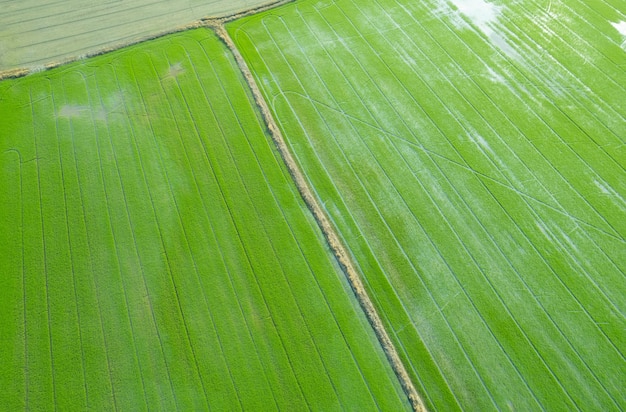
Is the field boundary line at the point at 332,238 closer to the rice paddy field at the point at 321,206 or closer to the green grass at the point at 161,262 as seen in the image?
the rice paddy field at the point at 321,206

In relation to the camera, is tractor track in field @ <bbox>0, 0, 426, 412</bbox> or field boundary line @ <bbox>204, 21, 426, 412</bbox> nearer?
field boundary line @ <bbox>204, 21, 426, 412</bbox>

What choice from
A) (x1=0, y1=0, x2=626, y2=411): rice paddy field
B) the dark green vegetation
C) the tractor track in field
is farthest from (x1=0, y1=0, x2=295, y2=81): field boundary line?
the dark green vegetation

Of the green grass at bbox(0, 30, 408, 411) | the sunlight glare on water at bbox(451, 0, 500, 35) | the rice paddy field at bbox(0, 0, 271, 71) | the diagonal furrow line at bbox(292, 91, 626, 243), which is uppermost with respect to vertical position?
the sunlight glare on water at bbox(451, 0, 500, 35)

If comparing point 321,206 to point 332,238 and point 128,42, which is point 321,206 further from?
point 128,42

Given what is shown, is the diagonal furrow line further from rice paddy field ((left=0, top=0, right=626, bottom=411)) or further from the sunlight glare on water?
the sunlight glare on water

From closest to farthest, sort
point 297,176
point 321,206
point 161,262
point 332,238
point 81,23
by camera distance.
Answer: point 161,262, point 332,238, point 321,206, point 297,176, point 81,23

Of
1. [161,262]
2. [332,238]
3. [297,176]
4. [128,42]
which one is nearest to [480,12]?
[297,176]
